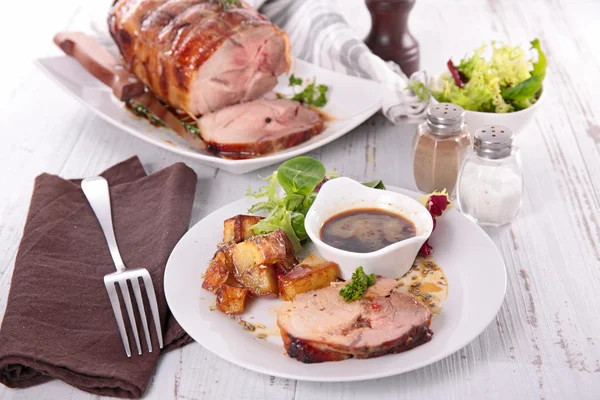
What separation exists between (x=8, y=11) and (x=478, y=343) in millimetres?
4477

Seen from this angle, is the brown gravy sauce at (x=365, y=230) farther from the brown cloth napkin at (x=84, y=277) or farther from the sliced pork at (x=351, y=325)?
the brown cloth napkin at (x=84, y=277)

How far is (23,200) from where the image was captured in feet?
10.2

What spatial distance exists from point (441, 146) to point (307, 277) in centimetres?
88

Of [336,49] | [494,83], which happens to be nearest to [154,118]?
[336,49]

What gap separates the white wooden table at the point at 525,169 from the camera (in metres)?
2.07

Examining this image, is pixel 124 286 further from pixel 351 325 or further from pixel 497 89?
pixel 497 89

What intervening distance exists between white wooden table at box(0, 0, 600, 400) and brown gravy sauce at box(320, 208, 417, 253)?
Result: 0.41m

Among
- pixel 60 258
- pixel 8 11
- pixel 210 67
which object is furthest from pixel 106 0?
pixel 60 258

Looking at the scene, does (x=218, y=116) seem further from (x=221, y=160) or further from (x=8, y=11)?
(x=8, y=11)

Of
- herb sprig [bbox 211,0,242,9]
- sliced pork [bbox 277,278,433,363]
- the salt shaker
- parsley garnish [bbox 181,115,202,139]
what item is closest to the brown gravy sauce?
sliced pork [bbox 277,278,433,363]

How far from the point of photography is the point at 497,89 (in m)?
3.04

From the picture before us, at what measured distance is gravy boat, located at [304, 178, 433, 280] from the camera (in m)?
2.25

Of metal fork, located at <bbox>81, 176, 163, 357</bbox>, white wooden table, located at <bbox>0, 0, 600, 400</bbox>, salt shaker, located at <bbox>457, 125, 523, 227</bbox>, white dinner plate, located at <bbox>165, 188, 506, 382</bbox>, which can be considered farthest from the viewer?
salt shaker, located at <bbox>457, 125, 523, 227</bbox>

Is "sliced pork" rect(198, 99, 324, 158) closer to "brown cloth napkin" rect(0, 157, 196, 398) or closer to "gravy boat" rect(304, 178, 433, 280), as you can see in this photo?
"brown cloth napkin" rect(0, 157, 196, 398)
